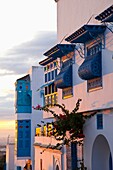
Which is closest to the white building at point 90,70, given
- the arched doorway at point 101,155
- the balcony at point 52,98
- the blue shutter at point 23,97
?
the arched doorway at point 101,155

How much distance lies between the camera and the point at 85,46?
49.8ft

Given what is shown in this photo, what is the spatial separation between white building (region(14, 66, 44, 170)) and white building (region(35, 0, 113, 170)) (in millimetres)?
11714

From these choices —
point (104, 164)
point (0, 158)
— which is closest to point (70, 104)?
point (104, 164)

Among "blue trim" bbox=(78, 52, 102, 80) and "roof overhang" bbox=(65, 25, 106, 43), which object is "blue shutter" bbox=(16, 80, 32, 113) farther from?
"blue trim" bbox=(78, 52, 102, 80)

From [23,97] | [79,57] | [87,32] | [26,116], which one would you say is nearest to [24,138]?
[26,116]

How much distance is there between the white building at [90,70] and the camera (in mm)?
13375

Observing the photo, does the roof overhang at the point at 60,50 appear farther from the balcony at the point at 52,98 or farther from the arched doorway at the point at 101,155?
the arched doorway at the point at 101,155

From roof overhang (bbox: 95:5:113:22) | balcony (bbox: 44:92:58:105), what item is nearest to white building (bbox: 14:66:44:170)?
balcony (bbox: 44:92:58:105)

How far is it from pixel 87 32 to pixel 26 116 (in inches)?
671

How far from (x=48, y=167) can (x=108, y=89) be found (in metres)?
8.25

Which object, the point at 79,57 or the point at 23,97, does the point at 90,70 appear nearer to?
the point at 79,57

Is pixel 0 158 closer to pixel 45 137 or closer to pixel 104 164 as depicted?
pixel 45 137

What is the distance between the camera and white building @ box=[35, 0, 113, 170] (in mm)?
13375

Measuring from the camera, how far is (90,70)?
13664 mm
